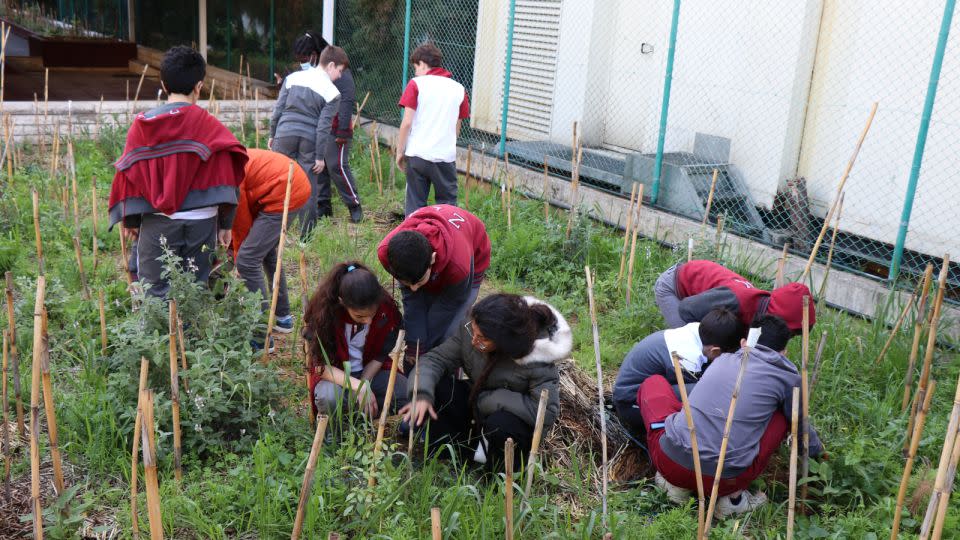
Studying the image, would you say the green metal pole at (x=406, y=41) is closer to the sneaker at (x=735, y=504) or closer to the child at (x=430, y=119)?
the child at (x=430, y=119)

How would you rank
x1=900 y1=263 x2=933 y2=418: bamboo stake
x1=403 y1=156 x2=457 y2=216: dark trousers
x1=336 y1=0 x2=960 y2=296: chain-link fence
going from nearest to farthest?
x1=900 y1=263 x2=933 y2=418: bamboo stake < x1=336 y1=0 x2=960 y2=296: chain-link fence < x1=403 y1=156 x2=457 y2=216: dark trousers

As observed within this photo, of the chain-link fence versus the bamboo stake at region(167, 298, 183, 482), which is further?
the chain-link fence

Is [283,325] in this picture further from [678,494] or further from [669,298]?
[678,494]

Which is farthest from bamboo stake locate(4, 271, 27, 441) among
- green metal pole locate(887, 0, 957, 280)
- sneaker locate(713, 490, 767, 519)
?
green metal pole locate(887, 0, 957, 280)

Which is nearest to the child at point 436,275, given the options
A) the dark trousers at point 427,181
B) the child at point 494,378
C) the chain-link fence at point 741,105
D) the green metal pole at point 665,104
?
the child at point 494,378

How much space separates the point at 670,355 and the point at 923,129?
2.56 metres

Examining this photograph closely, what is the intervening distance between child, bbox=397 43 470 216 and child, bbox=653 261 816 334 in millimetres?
2348

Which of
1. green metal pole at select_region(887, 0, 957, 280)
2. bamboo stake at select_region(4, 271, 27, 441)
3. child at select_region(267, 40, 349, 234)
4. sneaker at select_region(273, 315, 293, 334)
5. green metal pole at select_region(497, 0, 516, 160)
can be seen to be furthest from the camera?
green metal pole at select_region(497, 0, 516, 160)

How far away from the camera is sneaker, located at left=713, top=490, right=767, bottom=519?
3.35m

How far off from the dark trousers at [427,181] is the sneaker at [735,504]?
3.55 m

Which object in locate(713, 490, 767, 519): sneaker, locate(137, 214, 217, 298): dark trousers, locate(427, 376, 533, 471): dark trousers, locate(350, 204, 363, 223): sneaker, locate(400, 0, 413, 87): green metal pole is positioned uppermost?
locate(400, 0, 413, 87): green metal pole

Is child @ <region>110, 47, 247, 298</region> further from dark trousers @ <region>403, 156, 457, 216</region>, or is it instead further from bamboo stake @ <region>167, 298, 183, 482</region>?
dark trousers @ <region>403, 156, 457, 216</region>

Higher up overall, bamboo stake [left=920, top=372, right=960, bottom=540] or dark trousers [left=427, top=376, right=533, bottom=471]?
bamboo stake [left=920, top=372, right=960, bottom=540]

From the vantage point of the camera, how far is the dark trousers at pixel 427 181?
20.4 feet
